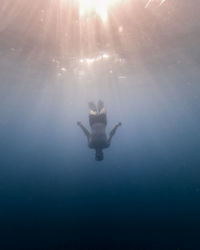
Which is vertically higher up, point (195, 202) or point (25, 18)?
point (25, 18)

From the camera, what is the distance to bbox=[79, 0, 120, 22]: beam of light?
10.6 metres

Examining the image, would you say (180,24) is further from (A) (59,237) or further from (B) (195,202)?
(B) (195,202)

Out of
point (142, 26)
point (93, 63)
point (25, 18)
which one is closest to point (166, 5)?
point (142, 26)

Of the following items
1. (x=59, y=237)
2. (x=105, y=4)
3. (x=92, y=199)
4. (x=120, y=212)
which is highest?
(x=105, y=4)

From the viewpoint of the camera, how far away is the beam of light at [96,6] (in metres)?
10.6

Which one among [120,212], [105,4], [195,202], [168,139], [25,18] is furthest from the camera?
[168,139]

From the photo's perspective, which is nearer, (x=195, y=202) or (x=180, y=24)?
(x=180, y=24)

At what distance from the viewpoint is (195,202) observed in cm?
2497

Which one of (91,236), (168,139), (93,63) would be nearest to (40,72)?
(93,63)

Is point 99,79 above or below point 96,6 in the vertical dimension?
above

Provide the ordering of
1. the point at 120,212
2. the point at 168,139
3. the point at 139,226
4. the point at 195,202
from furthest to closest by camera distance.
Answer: the point at 168,139
the point at 195,202
the point at 120,212
the point at 139,226

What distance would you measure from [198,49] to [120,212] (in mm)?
16140

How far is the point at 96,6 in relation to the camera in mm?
10961

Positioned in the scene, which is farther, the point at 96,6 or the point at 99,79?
the point at 99,79
